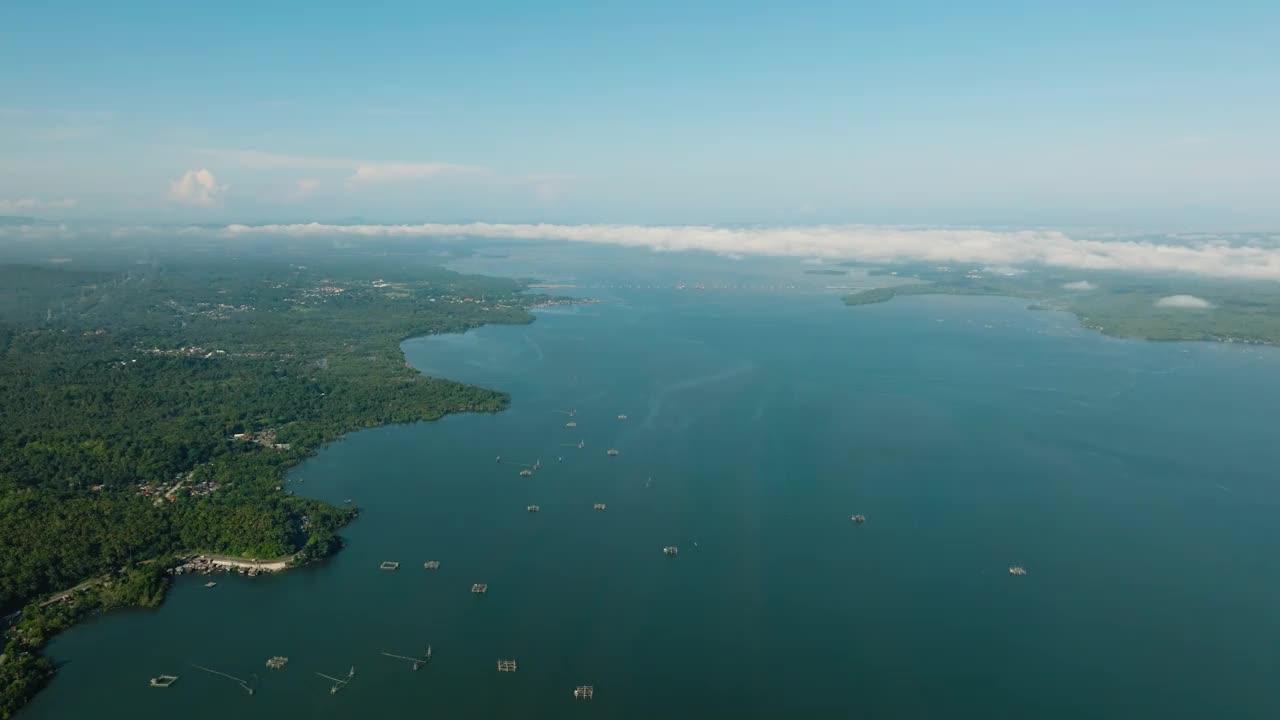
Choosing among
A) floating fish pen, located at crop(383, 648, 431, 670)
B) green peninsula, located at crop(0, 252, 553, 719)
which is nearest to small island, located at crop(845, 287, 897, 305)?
green peninsula, located at crop(0, 252, 553, 719)

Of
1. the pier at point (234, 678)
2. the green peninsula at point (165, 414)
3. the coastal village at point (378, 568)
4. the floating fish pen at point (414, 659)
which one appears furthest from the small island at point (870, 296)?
the pier at point (234, 678)

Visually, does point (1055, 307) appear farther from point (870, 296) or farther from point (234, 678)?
point (234, 678)

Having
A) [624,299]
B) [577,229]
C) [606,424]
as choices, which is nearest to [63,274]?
[624,299]

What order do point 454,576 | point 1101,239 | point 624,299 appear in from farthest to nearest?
point 1101,239
point 624,299
point 454,576

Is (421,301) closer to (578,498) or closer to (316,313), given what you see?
(316,313)

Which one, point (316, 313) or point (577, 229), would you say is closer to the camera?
point (316, 313)

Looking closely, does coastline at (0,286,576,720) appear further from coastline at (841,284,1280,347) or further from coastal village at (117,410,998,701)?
coastline at (841,284,1280,347)

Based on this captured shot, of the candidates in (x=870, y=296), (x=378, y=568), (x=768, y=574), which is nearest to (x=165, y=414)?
(x=378, y=568)

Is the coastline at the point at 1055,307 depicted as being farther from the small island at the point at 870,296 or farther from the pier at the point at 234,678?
the pier at the point at 234,678
